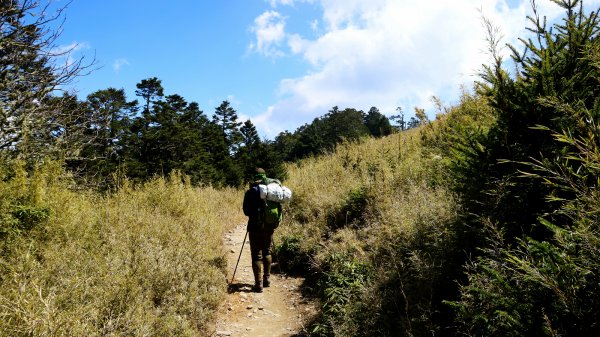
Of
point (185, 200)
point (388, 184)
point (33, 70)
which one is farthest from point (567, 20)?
point (33, 70)

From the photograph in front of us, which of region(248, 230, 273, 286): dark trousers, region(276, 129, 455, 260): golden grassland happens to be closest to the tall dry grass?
region(248, 230, 273, 286): dark trousers

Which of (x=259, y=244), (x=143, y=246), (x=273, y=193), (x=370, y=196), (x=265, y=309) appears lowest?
(x=265, y=309)

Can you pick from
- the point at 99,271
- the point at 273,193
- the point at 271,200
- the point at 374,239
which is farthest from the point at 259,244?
the point at 99,271

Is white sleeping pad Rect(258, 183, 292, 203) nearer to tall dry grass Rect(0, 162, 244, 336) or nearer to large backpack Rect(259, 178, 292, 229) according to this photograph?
large backpack Rect(259, 178, 292, 229)

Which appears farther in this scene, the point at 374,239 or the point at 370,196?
the point at 370,196

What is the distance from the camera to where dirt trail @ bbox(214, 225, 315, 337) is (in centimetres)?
568

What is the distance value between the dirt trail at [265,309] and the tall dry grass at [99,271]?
1.15 ft

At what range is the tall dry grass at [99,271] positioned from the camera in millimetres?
3325

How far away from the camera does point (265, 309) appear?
6.50m

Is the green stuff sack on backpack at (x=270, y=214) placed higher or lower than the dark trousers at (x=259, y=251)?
higher

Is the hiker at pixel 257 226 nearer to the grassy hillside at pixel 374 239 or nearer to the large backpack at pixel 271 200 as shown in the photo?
the large backpack at pixel 271 200

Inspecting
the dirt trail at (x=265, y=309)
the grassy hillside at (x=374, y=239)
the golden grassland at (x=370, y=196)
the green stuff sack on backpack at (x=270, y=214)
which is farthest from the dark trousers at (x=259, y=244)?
the golden grassland at (x=370, y=196)

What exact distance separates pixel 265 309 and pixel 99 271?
126 inches

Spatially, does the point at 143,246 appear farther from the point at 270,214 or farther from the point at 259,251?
the point at 270,214
